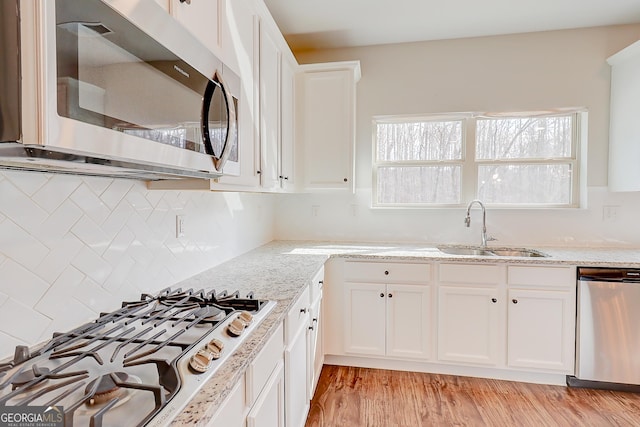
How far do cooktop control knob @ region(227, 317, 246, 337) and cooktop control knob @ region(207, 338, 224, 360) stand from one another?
87 mm

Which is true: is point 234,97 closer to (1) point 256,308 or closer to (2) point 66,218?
(2) point 66,218

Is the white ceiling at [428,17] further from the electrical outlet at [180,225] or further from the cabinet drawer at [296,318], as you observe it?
the cabinet drawer at [296,318]

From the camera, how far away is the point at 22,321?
940 millimetres

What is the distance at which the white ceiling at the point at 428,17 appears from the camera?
7.77 ft

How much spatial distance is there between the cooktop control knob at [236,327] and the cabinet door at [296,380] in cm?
42

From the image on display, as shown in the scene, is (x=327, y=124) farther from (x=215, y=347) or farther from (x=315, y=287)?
(x=215, y=347)

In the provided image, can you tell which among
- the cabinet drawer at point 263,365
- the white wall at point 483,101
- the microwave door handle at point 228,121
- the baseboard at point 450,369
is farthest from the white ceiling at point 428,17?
the baseboard at point 450,369

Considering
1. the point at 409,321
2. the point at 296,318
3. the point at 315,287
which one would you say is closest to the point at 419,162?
the point at 409,321

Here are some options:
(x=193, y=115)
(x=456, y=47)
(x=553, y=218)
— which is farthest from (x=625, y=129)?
(x=193, y=115)

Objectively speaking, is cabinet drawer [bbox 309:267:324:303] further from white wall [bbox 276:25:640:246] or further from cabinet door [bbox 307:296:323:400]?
white wall [bbox 276:25:640:246]

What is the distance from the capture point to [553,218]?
2.79 metres

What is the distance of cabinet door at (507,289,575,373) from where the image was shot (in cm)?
225

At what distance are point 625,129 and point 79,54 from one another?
3317 millimetres

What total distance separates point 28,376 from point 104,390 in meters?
0.22
